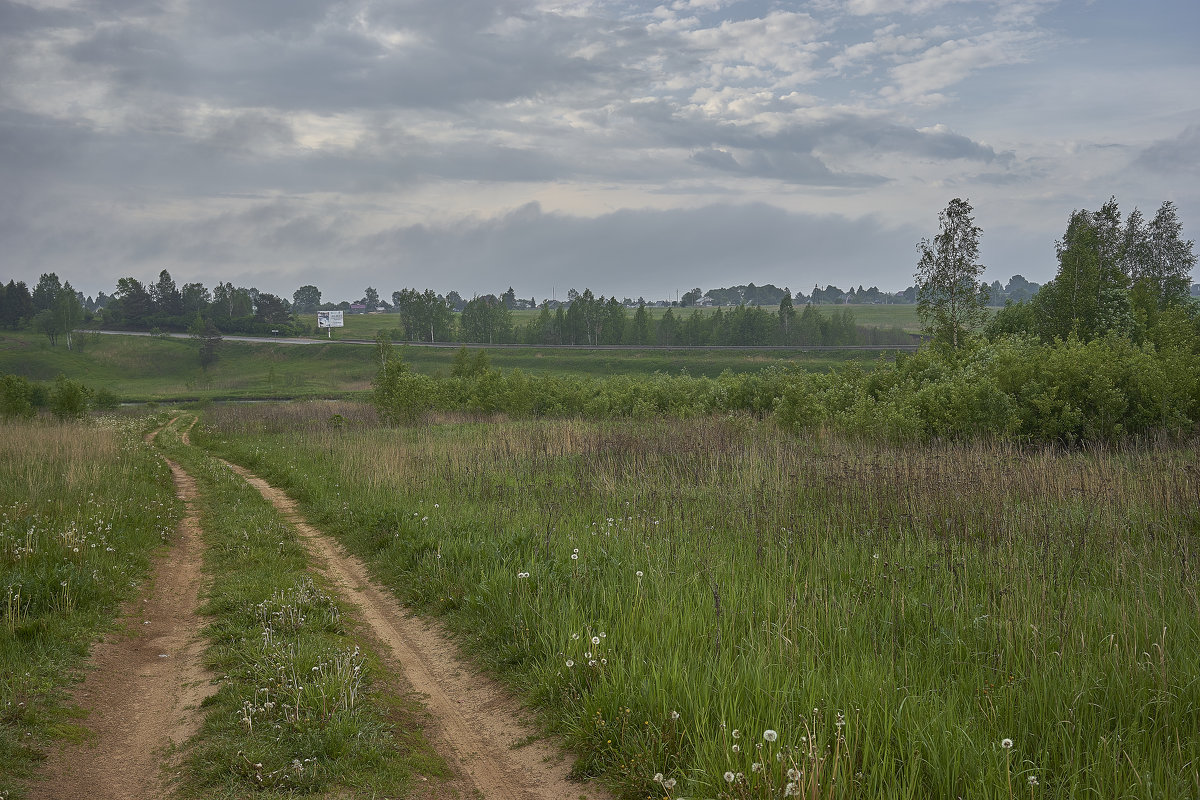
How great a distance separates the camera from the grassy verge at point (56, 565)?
5191mm

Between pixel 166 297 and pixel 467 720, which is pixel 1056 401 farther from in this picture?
pixel 166 297

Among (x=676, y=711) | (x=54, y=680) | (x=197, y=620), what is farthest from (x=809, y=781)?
(x=197, y=620)

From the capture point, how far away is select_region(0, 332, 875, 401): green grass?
90.4 meters

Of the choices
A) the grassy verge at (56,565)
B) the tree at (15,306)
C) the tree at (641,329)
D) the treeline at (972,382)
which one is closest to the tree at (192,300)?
the tree at (15,306)

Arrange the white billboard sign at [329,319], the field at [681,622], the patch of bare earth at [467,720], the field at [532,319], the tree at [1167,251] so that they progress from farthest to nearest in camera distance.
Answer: the field at [532,319], the white billboard sign at [329,319], the tree at [1167,251], the patch of bare earth at [467,720], the field at [681,622]

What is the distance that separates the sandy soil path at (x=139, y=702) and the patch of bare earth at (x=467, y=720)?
1694 millimetres

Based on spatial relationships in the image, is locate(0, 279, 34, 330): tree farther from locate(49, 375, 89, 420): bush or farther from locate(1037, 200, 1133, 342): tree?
locate(1037, 200, 1133, 342): tree

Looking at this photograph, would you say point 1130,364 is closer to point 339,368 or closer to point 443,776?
point 443,776

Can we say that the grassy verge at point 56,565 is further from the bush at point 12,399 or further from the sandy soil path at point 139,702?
the bush at point 12,399

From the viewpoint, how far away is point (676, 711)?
4711 millimetres

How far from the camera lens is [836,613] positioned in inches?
→ 233

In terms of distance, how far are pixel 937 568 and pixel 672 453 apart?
7081 mm

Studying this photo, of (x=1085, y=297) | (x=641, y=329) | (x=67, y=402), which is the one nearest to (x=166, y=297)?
(x=641, y=329)

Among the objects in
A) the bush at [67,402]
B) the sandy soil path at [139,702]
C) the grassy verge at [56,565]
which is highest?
the bush at [67,402]
